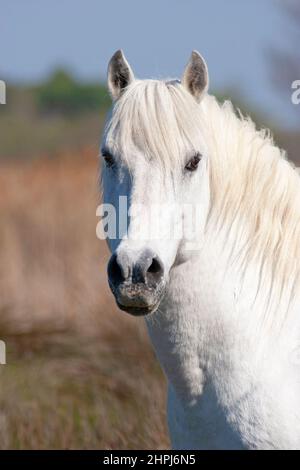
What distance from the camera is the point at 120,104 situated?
377 cm

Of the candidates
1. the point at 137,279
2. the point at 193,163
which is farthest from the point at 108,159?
the point at 137,279

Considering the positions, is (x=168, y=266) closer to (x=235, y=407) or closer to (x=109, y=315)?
(x=235, y=407)

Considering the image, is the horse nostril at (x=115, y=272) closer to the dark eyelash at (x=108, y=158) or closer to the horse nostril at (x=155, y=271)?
the horse nostril at (x=155, y=271)

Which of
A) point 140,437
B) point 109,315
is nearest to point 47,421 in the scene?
point 140,437

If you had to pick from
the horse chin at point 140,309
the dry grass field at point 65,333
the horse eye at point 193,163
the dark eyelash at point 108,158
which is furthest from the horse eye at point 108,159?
the dry grass field at point 65,333

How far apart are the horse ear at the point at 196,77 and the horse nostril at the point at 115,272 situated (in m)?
0.80

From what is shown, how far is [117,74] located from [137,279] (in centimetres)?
97

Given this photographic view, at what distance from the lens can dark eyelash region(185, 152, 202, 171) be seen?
3639mm

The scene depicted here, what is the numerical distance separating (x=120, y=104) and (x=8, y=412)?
12.1 feet

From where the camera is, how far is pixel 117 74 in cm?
393

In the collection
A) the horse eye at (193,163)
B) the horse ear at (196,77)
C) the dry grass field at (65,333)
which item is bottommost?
the dry grass field at (65,333)

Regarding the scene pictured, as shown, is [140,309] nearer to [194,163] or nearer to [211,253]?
[211,253]

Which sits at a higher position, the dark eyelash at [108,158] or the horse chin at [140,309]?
the dark eyelash at [108,158]

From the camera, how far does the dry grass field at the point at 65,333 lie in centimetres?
636
